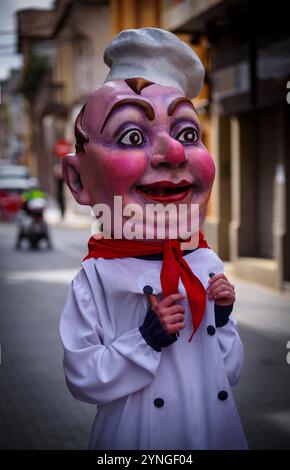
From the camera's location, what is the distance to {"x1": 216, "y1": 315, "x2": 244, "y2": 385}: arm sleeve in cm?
310

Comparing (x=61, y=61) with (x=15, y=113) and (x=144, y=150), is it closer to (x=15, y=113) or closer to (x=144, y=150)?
(x=15, y=113)

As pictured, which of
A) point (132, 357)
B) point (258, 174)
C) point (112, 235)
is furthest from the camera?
point (258, 174)

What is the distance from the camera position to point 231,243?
1317 centimetres

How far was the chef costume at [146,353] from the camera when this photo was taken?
2.89 metres

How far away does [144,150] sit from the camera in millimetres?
2982

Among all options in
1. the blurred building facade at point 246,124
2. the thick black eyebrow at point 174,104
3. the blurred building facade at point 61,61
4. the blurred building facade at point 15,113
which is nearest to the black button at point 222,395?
the thick black eyebrow at point 174,104

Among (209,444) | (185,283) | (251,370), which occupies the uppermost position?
(185,283)

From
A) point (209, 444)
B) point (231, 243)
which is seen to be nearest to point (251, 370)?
point (209, 444)

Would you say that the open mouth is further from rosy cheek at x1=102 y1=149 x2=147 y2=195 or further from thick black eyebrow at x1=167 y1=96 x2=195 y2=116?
thick black eyebrow at x1=167 y1=96 x2=195 y2=116

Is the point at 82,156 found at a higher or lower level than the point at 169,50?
lower

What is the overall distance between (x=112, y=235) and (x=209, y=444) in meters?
0.88

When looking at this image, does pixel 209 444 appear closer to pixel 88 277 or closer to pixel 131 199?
pixel 88 277

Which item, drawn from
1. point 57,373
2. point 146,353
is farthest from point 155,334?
point 57,373

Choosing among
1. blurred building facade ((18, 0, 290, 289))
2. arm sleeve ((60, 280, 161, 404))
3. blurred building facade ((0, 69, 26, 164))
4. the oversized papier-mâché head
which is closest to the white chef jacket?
arm sleeve ((60, 280, 161, 404))
